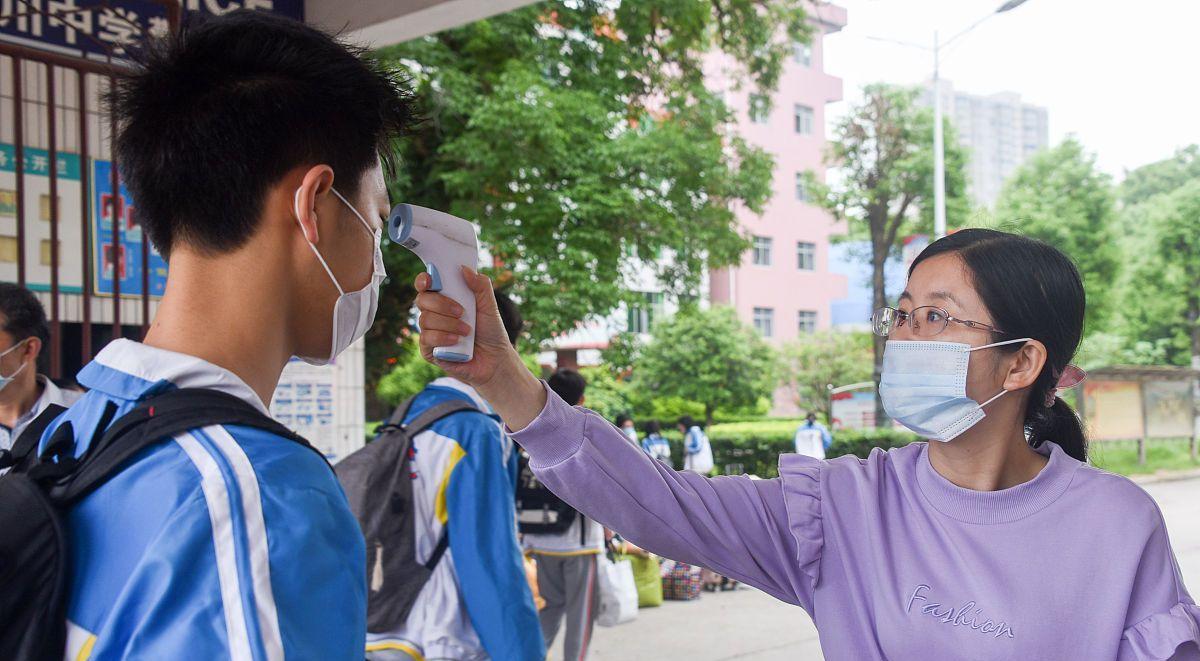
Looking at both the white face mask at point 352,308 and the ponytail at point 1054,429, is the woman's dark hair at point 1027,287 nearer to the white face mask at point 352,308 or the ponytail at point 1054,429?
the ponytail at point 1054,429

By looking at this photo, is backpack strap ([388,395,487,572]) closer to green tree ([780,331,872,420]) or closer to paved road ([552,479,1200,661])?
paved road ([552,479,1200,661])

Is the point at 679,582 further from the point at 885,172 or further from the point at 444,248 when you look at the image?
the point at 885,172

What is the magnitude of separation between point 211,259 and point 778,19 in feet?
39.3

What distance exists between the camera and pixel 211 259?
49.1 inches

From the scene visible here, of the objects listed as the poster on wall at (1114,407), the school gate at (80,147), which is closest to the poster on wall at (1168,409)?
the poster on wall at (1114,407)

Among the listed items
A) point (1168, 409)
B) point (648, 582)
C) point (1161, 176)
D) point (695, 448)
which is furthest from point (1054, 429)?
point (1161, 176)

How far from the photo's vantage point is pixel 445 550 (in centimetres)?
315

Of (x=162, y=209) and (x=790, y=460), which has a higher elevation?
(x=162, y=209)

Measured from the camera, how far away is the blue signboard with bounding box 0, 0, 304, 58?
3.72 metres

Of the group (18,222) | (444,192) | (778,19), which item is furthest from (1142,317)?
(18,222)

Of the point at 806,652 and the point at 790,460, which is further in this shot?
the point at 806,652

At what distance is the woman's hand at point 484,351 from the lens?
4.57 feet

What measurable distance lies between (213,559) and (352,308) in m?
0.46

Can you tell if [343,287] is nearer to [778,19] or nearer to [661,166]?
[661,166]
